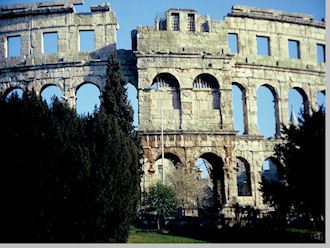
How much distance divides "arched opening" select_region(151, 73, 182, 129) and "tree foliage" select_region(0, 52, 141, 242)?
1171 cm

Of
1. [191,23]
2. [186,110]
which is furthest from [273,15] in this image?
[186,110]

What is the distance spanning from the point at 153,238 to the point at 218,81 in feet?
44.4

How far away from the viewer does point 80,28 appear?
28906 millimetres

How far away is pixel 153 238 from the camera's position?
53.8 feet

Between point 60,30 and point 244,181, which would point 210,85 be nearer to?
point 60,30

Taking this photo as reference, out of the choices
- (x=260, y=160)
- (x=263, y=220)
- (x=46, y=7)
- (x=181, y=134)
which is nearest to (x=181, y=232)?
(x=263, y=220)

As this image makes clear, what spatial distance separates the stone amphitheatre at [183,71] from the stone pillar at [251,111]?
0.06 m

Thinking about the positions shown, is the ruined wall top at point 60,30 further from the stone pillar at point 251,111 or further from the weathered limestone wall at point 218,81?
the stone pillar at point 251,111

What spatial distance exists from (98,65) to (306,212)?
55.1ft

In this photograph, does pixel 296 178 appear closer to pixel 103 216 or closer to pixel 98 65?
pixel 103 216

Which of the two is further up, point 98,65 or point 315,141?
point 98,65

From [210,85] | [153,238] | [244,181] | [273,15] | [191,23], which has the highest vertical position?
[273,15]

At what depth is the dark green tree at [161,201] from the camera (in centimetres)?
2073

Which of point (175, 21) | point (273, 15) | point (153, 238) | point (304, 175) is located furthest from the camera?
point (273, 15)
